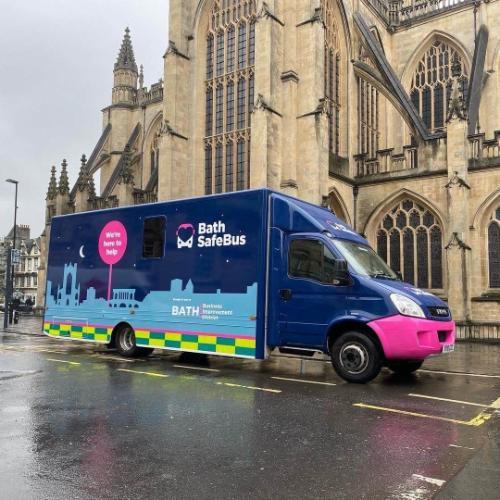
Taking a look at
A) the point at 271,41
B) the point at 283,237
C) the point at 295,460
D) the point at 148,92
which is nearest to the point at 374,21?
the point at 271,41

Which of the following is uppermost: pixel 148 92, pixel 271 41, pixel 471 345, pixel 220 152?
pixel 148 92

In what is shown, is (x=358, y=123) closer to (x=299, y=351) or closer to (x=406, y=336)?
(x=299, y=351)

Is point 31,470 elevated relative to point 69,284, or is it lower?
lower

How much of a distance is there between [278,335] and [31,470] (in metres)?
5.44

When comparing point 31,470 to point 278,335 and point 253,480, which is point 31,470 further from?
point 278,335

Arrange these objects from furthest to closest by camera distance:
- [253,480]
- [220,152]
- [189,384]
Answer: [220,152] < [189,384] < [253,480]

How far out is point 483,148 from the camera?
2000 cm

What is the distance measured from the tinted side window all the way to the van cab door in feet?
9.50

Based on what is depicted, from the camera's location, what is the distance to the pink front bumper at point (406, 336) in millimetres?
7770

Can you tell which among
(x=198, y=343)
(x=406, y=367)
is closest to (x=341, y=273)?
(x=406, y=367)

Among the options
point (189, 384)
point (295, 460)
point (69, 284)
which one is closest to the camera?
point (295, 460)

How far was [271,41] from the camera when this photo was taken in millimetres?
20703

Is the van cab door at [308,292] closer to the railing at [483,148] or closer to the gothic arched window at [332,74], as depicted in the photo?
the railing at [483,148]

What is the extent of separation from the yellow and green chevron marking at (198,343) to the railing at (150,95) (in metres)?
26.2
